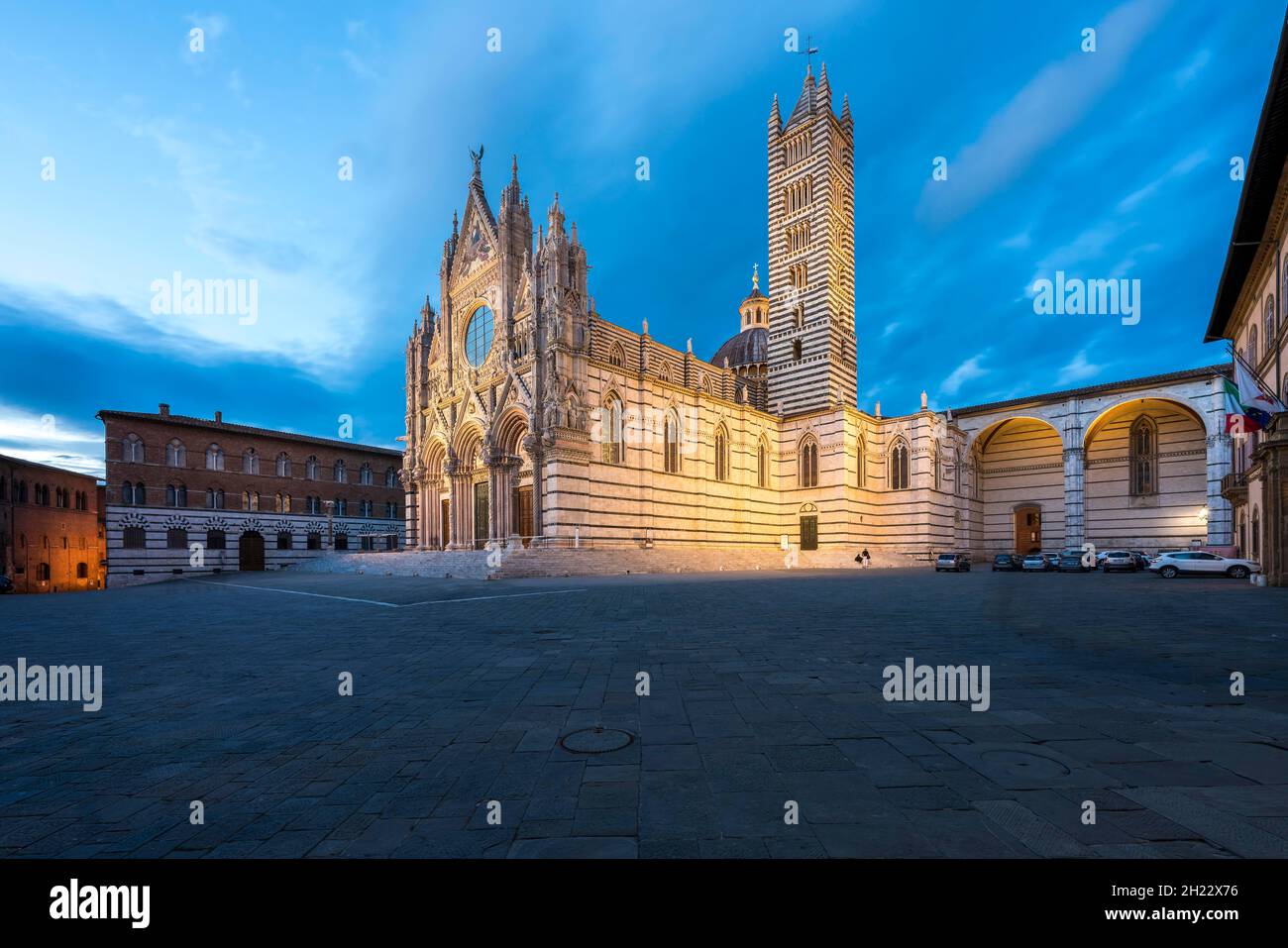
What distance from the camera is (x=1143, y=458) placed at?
4459 cm

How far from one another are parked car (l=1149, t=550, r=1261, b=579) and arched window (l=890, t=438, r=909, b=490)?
17.5 meters

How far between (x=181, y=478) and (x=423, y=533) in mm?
19677

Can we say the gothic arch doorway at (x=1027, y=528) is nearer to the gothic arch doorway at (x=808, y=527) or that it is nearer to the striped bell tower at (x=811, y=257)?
the striped bell tower at (x=811, y=257)

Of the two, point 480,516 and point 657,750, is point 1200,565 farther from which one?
point 480,516

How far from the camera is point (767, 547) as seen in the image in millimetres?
43281

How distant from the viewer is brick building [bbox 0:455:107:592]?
4078cm

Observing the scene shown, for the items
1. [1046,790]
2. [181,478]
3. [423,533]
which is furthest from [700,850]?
[181,478]

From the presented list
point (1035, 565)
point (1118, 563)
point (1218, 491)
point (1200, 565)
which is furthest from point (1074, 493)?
point (1200, 565)

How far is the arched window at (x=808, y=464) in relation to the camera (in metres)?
43.6

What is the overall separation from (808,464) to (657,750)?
41.7 meters

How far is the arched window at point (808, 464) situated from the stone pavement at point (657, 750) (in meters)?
34.4

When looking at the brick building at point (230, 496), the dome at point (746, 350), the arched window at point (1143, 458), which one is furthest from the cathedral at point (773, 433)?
the brick building at point (230, 496)

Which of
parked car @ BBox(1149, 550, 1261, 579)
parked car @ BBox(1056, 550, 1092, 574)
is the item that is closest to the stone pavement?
parked car @ BBox(1149, 550, 1261, 579)
